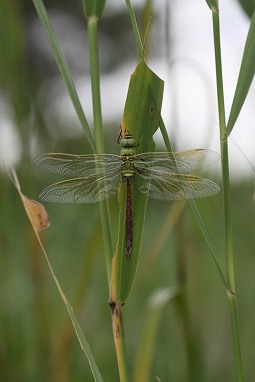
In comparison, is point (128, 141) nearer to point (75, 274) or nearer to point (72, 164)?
point (72, 164)

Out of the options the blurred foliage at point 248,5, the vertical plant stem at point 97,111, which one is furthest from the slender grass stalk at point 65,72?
the blurred foliage at point 248,5

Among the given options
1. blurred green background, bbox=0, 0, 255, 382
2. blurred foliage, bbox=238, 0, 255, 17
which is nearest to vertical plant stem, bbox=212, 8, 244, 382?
blurred foliage, bbox=238, 0, 255, 17

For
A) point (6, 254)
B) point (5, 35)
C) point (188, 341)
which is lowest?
point (188, 341)

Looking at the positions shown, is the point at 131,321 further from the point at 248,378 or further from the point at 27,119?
the point at 27,119

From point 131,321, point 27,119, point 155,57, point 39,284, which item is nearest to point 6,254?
point 39,284

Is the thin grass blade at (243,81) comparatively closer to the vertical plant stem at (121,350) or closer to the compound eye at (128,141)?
the compound eye at (128,141)

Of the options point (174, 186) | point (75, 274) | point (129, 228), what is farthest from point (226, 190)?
point (75, 274)

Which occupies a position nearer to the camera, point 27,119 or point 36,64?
point 27,119
